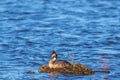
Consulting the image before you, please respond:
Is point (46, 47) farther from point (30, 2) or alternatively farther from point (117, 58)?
point (30, 2)

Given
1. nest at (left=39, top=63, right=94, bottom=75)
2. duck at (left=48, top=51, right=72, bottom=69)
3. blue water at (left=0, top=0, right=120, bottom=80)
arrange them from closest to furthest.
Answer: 1. nest at (left=39, top=63, right=94, bottom=75)
2. duck at (left=48, top=51, right=72, bottom=69)
3. blue water at (left=0, top=0, right=120, bottom=80)

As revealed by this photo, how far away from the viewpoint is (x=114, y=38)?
74.1ft

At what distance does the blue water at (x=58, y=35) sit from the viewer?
18016 millimetres

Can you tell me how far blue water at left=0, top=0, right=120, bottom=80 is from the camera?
18.0 meters

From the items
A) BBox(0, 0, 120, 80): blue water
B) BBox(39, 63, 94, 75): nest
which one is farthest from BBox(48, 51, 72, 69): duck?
BBox(0, 0, 120, 80): blue water

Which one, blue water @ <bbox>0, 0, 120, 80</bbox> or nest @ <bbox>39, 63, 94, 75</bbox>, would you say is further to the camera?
blue water @ <bbox>0, 0, 120, 80</bbox>

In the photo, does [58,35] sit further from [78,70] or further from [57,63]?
[78,70]

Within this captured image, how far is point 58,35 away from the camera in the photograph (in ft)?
75.7

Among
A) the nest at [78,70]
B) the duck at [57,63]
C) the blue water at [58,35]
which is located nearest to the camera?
the nest at [78,70]

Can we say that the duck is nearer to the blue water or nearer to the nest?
the nest

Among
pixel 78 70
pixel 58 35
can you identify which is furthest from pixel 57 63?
pixel 58 35

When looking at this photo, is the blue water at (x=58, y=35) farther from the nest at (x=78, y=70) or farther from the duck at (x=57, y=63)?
the duck at (x=57, y=63)

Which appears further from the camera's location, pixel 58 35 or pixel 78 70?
pixel 58 35

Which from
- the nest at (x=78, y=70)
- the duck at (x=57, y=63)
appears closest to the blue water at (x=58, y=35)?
the nest at (x=78, y=70)
